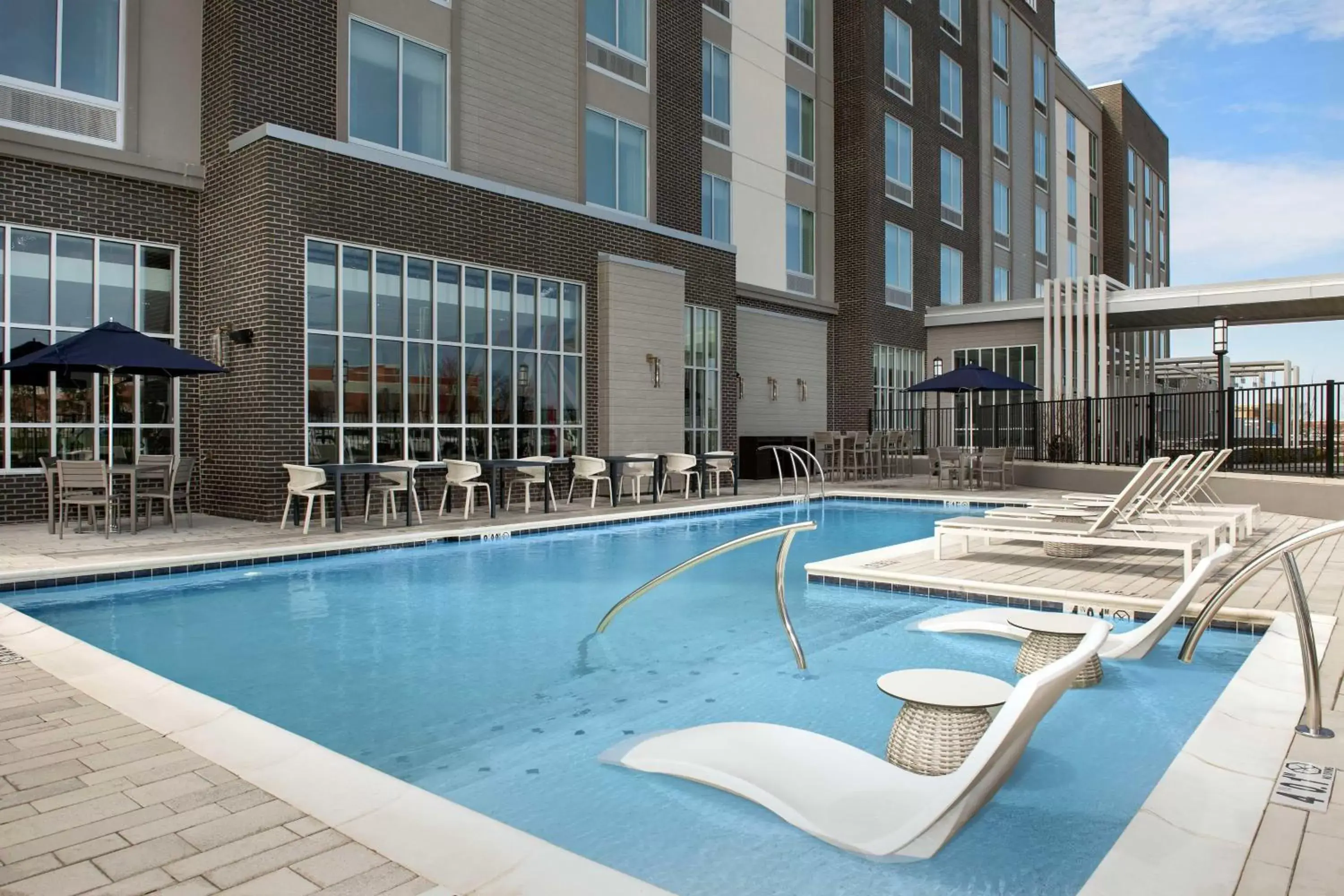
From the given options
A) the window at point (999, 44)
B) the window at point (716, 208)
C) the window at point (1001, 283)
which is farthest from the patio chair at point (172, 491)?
the window at point (999, 44)

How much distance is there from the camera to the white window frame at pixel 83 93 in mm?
10156

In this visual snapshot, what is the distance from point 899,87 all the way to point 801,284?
6.67m

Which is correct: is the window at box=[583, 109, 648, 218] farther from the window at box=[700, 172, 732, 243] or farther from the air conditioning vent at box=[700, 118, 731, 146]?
the air conditioning vent at box=[700, 118, 731, 146]

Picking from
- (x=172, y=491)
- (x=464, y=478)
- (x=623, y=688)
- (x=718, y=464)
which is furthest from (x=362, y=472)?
(x=718, y=464)

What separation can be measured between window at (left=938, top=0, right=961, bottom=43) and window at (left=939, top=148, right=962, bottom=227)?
11.8 ft

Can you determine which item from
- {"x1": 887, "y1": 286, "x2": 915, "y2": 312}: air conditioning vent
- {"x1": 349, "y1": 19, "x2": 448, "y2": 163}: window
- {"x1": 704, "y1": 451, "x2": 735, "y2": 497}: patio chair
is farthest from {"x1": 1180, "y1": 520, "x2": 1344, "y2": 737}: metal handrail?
{"x1": 887, "y1": 286, "x2": 915, "y2": 312}: air conditioning vent

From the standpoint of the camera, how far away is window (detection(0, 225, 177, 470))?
10195 mm

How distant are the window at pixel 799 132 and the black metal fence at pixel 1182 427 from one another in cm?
632

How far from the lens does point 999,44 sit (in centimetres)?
3011

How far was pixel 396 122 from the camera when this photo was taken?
41.4 feet

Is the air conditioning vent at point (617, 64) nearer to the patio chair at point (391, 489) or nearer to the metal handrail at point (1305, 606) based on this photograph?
the patio chair at point (391, 489)

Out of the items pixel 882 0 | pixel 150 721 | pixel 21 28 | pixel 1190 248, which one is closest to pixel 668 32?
pixel 882 0

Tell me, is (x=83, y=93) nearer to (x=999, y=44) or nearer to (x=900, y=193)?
(x=900, y=193)

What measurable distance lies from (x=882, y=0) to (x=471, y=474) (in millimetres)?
18744
